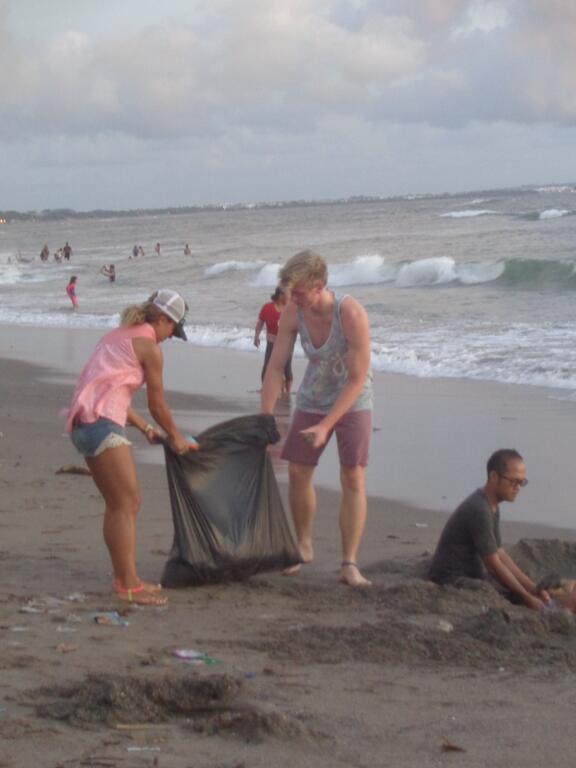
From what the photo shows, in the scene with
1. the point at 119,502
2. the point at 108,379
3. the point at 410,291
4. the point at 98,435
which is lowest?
the point at 410,291

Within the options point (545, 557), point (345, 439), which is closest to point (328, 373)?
point (345, 439)

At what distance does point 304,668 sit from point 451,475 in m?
4.40

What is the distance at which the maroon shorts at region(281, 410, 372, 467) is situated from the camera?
5.82 metres

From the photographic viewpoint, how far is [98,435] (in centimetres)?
526

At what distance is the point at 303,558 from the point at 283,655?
1452mm

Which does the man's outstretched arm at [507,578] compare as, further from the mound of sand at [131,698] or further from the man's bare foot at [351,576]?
the mound of sand at [131,698]

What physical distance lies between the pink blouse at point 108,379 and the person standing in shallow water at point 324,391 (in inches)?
30.8

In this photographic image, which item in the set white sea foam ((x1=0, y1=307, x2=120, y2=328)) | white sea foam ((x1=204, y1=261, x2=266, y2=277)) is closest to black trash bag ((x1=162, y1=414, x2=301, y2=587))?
white sea foam ((x1=0, y1=307, x2=120, y2=328))

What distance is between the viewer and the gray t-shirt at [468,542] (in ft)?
18.1

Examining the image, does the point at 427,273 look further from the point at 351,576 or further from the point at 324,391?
the point at 351,576

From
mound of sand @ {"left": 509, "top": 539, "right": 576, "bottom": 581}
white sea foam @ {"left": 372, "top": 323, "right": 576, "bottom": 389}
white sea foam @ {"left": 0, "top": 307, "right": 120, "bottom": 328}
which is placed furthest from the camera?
white sea foam @ {"left": 0, "top": 307, "right": 120, "bottom": 328}

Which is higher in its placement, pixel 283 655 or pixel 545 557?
pixel 283 655

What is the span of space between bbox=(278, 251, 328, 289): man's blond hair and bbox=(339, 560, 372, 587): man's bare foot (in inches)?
52.5

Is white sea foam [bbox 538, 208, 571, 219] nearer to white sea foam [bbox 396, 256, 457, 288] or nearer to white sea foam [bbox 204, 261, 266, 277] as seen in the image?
white sea foam [bbox 204, 261, 266, 277]
